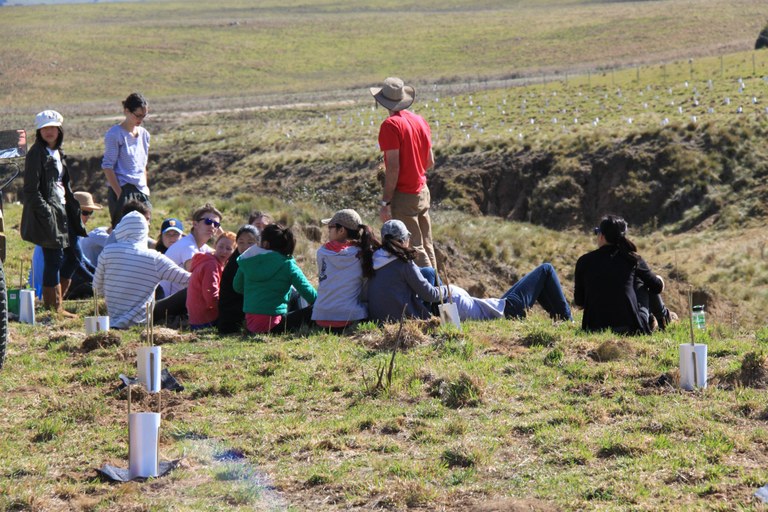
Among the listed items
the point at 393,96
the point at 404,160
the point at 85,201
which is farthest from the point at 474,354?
the point at 85,201

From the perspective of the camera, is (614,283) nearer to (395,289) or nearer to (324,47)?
(395,289)

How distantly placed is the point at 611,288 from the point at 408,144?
103 inches

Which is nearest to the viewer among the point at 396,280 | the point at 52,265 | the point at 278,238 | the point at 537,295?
the point at 396,280

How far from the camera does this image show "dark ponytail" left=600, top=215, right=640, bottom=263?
8719 millimetres

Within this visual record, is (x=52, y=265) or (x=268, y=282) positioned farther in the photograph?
(x=52, y=265)

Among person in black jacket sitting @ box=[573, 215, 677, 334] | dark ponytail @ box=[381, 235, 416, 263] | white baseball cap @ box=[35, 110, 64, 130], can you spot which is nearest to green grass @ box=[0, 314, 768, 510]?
person in black jacket sitting @ box=[573, 215, 677, 334]

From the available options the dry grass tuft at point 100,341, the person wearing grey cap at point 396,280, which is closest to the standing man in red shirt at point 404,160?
the person wearing grey cap at point 396,280

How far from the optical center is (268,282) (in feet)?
31.3

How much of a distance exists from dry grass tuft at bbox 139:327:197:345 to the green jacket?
52 centimetres

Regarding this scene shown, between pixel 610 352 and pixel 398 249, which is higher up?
pixel 398 249

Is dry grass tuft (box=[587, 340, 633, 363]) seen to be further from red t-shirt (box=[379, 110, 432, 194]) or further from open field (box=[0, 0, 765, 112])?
open field (box=[0, 0, 765, 112])

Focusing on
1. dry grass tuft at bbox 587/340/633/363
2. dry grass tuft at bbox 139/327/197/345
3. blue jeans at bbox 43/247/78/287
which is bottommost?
dry grass tuft at bbox 139/327/197/345

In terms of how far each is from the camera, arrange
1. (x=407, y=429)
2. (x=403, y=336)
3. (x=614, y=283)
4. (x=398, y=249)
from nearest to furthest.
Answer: (x=407, y=429) → (x=403, y=336) → (x=614, y=283) → (x=398, y=249)

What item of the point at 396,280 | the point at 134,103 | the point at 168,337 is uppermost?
the point at 134,103
